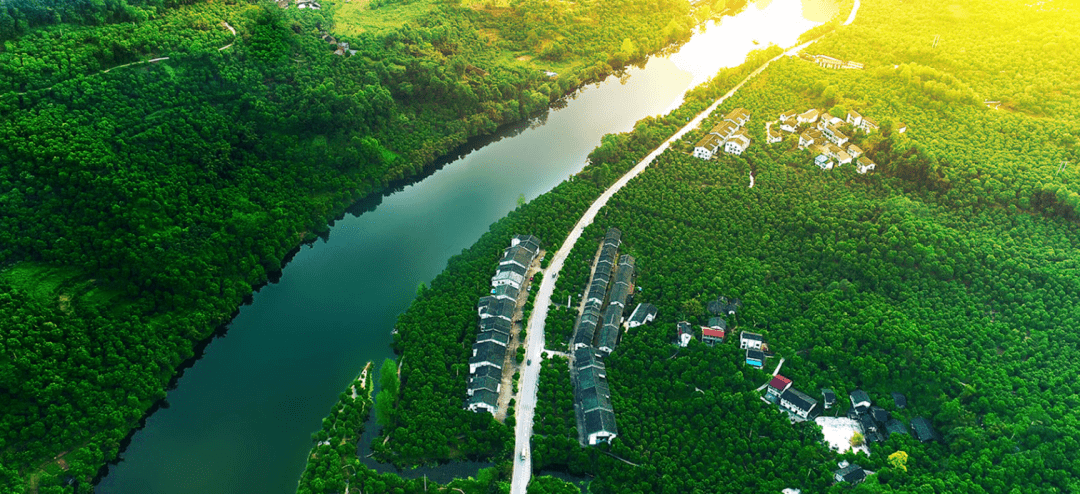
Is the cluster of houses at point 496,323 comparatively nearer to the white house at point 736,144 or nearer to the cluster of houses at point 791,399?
the cluster of houses at point 791,399

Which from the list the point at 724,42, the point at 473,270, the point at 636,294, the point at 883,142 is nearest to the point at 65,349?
the point at 473,270

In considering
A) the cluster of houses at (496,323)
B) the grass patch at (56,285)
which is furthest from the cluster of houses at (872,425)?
the grass patch at (56,285)

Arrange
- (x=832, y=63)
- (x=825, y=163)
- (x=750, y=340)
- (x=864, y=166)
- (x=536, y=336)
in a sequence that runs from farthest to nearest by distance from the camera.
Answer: (x=832, y=63) < (x=825, y=163) < (x=864, y=166) < (x=536, y=336) < (x=750, y=340)

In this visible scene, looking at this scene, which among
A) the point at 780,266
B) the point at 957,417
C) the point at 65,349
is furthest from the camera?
the point at 780,266

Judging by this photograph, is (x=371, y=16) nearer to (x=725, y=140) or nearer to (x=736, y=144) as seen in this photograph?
(x=725, y=140)

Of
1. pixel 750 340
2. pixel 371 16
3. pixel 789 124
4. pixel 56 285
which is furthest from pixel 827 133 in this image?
pixel 56 285

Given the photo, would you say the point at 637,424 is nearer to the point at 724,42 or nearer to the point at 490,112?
the point at 490,112

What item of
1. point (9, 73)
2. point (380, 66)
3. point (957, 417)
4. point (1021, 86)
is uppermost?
point (9, 73)
